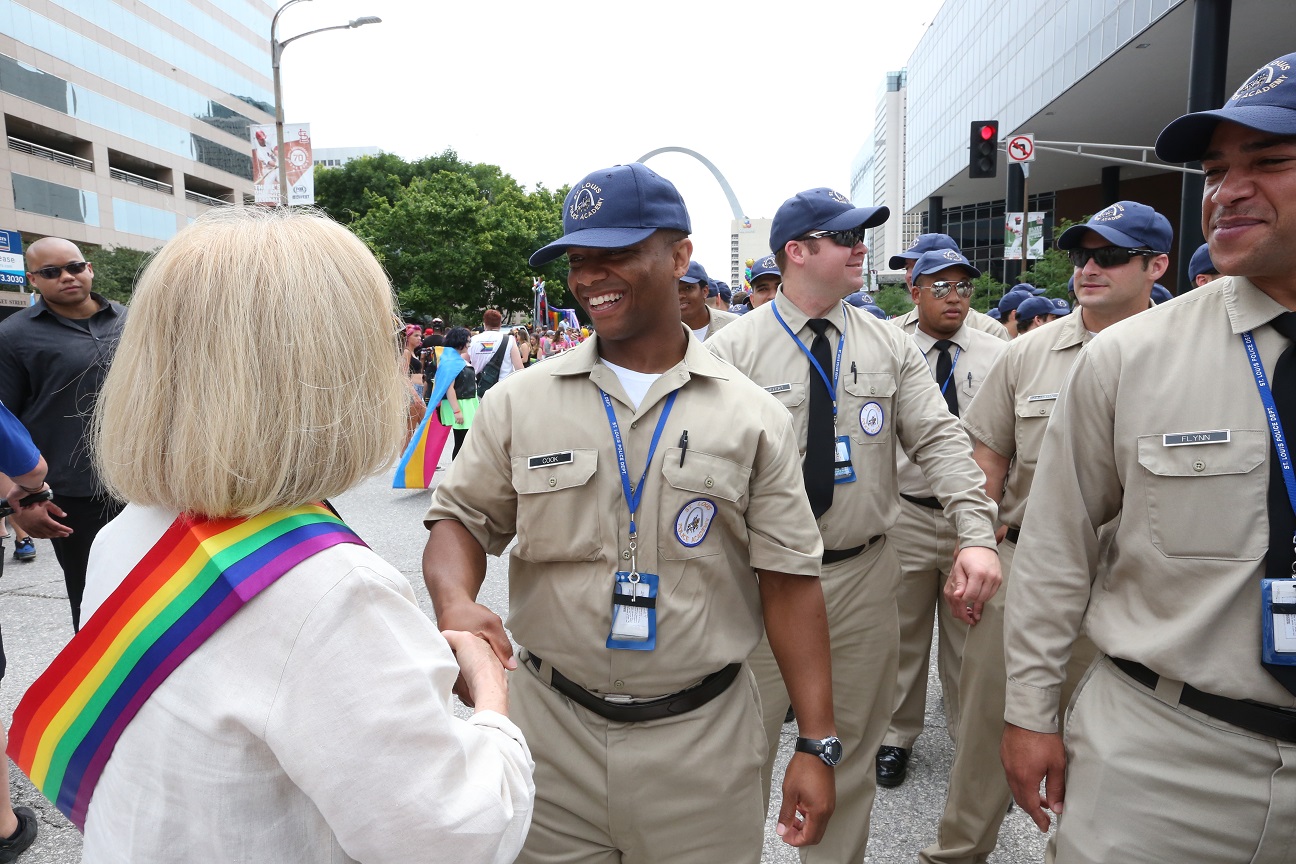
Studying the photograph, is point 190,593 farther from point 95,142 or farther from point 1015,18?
point 95,142

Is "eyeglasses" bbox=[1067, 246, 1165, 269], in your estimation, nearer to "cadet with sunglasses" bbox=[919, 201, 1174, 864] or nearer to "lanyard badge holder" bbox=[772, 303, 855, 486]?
"cadet with sunglasses" bbox=[919, 201, 1174, 864]

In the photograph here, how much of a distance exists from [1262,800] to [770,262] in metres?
6.77

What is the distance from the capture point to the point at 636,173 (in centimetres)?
224

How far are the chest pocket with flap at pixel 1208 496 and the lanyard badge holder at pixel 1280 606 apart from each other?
28 mm

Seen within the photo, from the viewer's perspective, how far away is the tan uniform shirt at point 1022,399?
356 centimetres

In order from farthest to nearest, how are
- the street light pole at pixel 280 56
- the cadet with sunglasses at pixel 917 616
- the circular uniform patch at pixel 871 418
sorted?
1. the street light pole at pixel 280 56
2. the cadet with sunglasses at pixel 917 616
3. the circular uniform patch at pixel 871 418

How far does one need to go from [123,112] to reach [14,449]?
5180 cm

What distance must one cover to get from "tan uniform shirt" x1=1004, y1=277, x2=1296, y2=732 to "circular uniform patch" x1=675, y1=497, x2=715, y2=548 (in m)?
0.77

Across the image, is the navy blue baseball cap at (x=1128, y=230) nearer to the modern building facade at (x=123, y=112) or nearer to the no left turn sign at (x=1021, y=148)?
the no left turn sign at (x=1021, y=148)

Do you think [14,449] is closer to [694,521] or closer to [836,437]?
[694,521]

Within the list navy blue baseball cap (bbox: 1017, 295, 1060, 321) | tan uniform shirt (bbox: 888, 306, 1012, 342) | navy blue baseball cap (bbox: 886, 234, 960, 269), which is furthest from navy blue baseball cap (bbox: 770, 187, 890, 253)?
navy blue baseball cap (bbox: 1017, 295, 1060, 321)

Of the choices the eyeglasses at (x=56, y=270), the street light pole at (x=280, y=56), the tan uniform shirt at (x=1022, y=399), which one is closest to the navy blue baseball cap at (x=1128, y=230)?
the tan uniform shirt at (x=1022, y=399)

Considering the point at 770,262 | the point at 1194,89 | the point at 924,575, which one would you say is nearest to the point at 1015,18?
the point at 1194,89

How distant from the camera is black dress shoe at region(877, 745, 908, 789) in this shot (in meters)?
3.95
